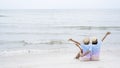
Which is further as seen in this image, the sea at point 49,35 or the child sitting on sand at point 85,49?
the sea at point 49,35

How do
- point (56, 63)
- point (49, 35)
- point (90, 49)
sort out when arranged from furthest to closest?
point (49, 35) < point (56, 63) < point (90, 49)

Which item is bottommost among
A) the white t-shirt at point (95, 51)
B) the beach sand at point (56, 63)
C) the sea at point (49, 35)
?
the beach sand at point (56, 63)

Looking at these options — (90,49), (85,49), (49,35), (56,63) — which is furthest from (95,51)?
(49,35)

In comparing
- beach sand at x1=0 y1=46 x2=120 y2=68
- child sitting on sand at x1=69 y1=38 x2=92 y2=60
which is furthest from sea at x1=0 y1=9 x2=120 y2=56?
child sitting on sand at x1=69 y1=38 x2=92 y2=60

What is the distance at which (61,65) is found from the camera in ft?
29.8

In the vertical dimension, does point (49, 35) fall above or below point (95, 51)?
above

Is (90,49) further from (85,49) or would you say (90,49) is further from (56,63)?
(56,63)

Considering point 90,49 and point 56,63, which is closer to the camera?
point 90,49

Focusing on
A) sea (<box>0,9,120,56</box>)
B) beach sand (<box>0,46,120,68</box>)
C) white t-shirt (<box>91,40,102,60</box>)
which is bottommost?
beach sand (<box>0,46,120,68</box>)

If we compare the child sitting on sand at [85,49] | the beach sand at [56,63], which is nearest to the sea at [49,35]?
the beach sand at [56,63]

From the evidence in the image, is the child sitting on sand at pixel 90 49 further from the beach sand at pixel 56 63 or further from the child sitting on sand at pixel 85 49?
the beach sand at pixel 56 63

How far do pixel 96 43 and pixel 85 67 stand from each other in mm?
870

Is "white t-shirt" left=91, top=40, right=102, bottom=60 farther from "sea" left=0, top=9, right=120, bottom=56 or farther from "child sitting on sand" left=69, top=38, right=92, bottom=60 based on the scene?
"sea" left=0, top=9, right=120, bottom=56

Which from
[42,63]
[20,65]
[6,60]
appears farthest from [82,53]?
[6,60]
